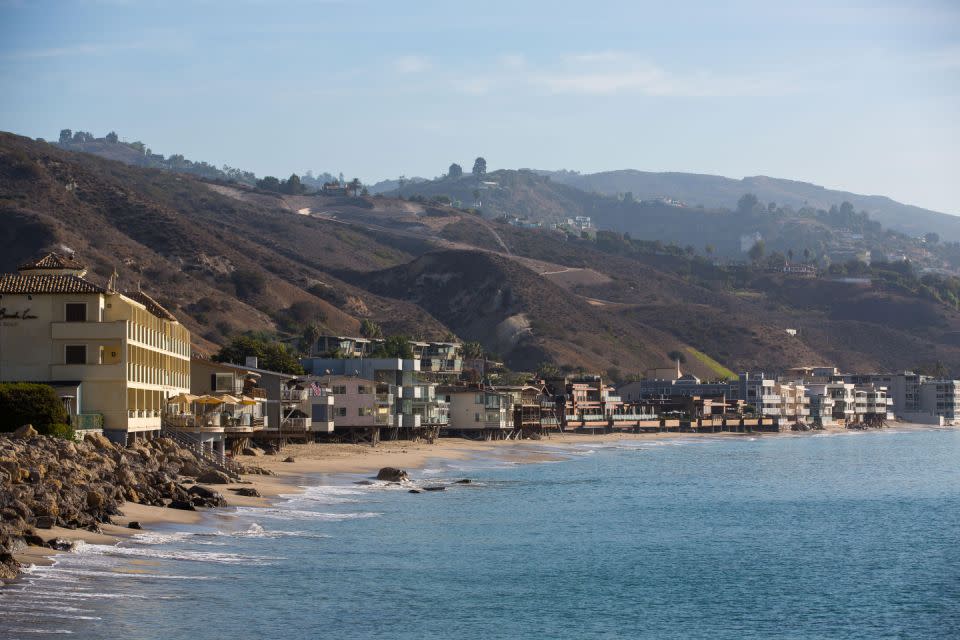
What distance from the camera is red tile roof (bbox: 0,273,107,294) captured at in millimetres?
55381

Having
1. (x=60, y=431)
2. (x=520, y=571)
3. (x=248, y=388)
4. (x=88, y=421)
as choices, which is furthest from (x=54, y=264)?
(x=520, y=571)

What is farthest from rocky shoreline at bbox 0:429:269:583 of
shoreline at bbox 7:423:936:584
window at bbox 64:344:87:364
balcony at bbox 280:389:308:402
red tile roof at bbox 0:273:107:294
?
balcony at bbox 280:389:308:402

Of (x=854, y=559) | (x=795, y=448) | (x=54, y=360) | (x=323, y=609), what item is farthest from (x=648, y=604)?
(x=795, y=448)

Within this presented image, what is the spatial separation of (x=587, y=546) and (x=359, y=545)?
9075mm

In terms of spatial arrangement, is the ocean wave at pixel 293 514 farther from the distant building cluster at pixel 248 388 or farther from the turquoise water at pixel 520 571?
the distant building cluster at pixel 248 388

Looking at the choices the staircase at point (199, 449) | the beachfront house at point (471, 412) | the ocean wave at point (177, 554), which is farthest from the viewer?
the beachfront house at point (471, 412)

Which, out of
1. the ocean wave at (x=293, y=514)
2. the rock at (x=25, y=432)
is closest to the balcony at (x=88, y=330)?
the rock at (x=25, y=432)

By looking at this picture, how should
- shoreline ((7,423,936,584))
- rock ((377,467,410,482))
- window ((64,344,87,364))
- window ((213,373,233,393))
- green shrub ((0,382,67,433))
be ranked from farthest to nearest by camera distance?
window ((213,373,233,393)), rock ((377,467,410,482)), window ((64,344,87,364)), green shrub ((0,382,67,433)), shoreline ((7,423,936,584))

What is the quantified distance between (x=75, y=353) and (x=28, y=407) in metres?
7.27

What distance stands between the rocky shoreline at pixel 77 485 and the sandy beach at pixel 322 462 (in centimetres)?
52

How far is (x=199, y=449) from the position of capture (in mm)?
63344

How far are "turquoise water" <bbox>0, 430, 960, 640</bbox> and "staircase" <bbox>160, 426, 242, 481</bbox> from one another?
552cm

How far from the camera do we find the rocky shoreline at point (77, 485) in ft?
108

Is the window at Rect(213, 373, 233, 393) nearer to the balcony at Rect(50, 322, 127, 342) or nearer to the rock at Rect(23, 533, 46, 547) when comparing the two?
the balcony at Rect(50, 322, 127, 342)
